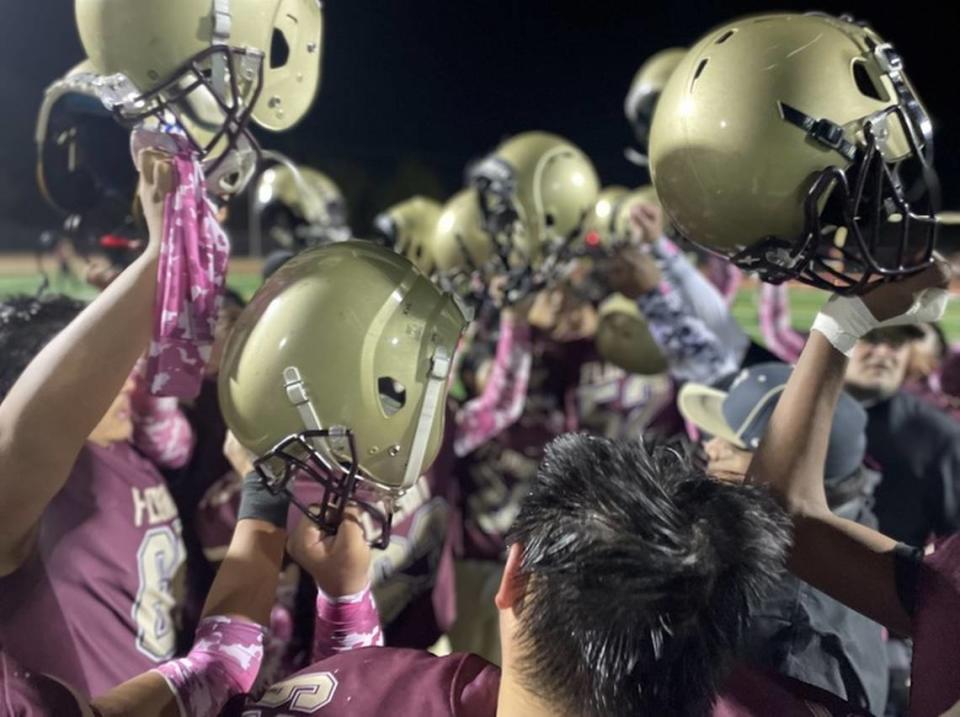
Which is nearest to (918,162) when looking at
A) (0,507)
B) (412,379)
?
(412,379)

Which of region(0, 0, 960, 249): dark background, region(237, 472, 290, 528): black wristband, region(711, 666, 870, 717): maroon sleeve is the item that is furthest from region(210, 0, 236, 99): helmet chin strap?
region(0, 0, 960, 249): dark background

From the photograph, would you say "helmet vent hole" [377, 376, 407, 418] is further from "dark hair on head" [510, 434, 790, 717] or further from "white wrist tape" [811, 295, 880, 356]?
"white wrist tape" [811, 295, 880, 356]

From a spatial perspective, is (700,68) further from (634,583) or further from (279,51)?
(634,583)

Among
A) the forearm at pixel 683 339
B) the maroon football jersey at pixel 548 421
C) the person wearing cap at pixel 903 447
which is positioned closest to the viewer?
the person wearing cap at pixel 903 447

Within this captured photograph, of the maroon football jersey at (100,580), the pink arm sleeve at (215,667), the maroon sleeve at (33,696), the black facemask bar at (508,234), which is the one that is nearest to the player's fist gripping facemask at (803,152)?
the pink arm sleeve at (215,667)

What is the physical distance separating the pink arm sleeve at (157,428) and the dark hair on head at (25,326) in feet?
0.67

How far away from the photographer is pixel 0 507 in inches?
40.1

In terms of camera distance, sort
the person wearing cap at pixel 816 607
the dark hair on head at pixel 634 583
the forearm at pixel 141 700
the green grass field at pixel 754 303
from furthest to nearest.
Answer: the green grass field at pixel 754 303 → the person wearing cap at pixel 816 607 → the forearm at pixel 141 700 → the dark hair on head at pixel 634 583

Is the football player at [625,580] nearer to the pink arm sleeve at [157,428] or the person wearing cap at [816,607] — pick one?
the person wearing cap at [816,607]

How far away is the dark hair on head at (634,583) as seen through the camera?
2.67ft

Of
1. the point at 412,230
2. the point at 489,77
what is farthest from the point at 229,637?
the point at 489,77

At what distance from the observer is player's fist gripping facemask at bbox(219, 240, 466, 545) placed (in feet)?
3.72

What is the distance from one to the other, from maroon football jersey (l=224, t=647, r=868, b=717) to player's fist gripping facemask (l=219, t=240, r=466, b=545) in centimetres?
19

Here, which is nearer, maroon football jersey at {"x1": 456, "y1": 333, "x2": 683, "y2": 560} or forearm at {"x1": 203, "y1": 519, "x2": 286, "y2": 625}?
forearm at {"x1": 203, "y1": 519, "x2": 286, "y2": 625}
